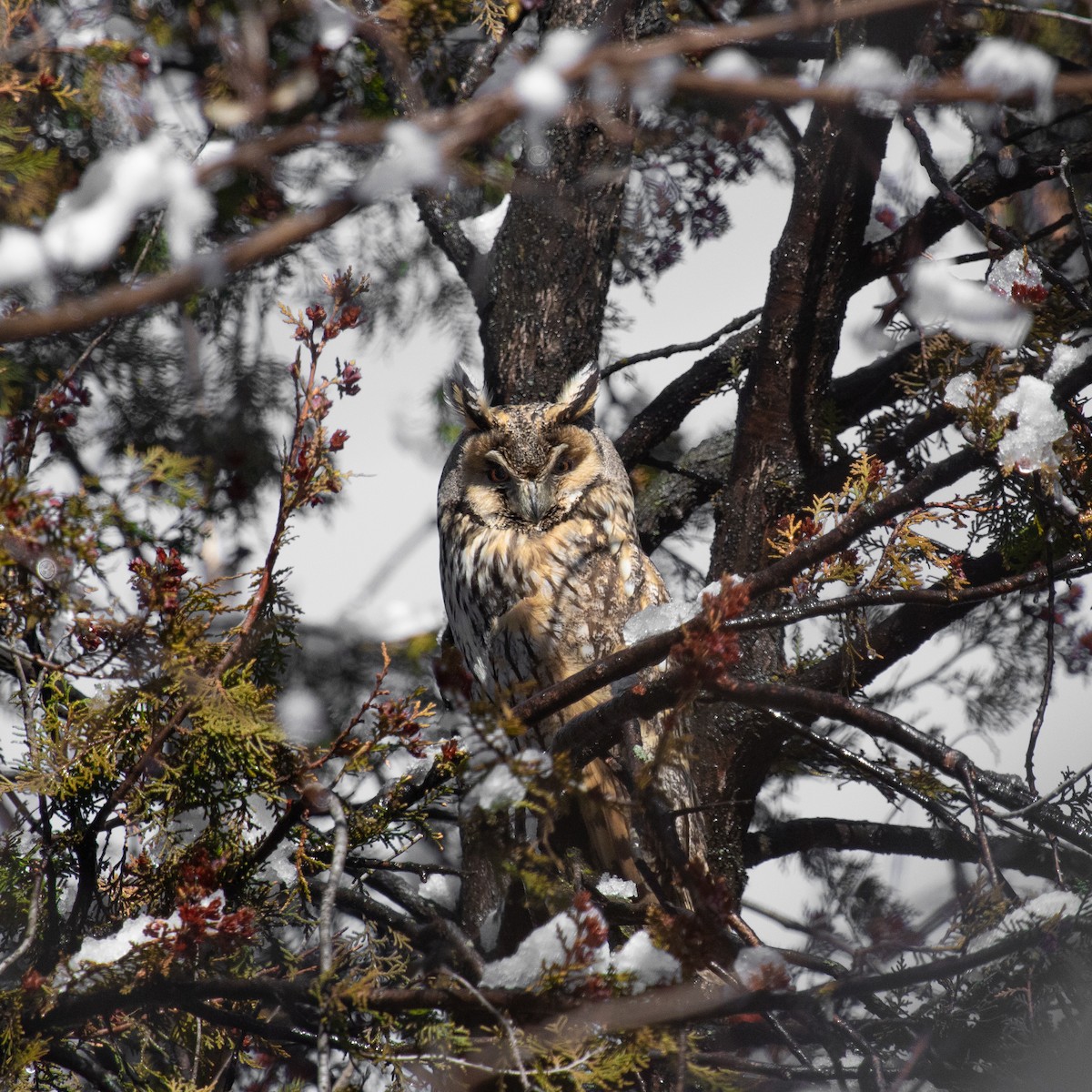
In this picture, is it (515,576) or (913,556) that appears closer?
(913,556)

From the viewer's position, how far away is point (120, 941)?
4.89 feet

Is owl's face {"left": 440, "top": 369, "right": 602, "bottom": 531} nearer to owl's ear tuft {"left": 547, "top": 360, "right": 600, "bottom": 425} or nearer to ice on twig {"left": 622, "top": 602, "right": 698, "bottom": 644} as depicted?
owl's ear tuft {"left": 547, "top": 360, "right": 600, "bottom": 425}

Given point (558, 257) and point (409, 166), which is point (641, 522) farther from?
A: point (409, 166)

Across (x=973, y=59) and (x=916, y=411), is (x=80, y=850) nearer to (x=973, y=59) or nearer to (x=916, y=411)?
(x=916, y=411)

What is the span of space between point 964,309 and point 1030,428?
432 millimetres

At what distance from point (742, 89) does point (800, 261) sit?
54cm

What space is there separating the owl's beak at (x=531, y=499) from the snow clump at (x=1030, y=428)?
1.13m

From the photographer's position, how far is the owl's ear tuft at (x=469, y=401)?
2510 mm

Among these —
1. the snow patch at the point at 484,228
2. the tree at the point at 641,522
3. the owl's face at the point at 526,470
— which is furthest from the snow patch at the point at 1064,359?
the snow patch at the point at 484,228

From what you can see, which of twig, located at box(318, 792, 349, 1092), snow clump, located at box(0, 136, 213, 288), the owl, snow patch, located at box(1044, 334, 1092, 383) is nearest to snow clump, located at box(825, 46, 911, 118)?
snow patch, located at box(1044, 334, 1092, 383)

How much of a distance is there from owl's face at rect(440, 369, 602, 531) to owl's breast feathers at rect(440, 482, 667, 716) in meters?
0.03

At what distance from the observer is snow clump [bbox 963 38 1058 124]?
7.76ft

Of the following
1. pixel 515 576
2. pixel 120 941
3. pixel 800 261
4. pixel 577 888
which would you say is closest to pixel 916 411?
pixel 800 261

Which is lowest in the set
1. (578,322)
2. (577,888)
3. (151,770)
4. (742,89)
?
(577,888)
